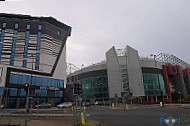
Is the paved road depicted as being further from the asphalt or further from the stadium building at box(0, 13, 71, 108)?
the stadium building at box(0, 13, 71, 108)

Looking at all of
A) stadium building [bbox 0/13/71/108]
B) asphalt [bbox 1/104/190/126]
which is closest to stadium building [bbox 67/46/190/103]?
stadium building [bbox 0/13/71/108]

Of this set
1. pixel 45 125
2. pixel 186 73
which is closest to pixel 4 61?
pixel 45 125

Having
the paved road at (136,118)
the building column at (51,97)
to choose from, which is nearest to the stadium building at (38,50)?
the building column at (51,97)

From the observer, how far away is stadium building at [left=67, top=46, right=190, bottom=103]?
6881 centimetres

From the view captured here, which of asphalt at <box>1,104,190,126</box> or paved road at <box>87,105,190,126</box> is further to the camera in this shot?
asphalt at <box>1,104,190,126</box>

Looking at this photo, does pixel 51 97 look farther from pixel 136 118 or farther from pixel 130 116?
pixel 136 118

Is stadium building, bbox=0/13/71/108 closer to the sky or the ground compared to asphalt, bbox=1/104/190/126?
closer to the sky

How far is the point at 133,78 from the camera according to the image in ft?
228

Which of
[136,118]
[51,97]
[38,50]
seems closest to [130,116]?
[136,118]

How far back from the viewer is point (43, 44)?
61.7 meters

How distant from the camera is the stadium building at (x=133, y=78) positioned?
68.8m

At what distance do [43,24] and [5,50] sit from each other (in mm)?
19041

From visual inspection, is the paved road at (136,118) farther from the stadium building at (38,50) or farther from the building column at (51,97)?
the stadium building at (38,50)

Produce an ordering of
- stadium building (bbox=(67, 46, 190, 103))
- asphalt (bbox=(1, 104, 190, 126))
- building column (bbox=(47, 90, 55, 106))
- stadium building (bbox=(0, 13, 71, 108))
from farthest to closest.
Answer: stadium building (bbox=(67, 46, 190, 103)), stadium building (bbox=(0, 13, 71, 108)), building column (bbox=(47, 90, 55, 106)), asphalt (bbox=(1, 104, 190, 126))
